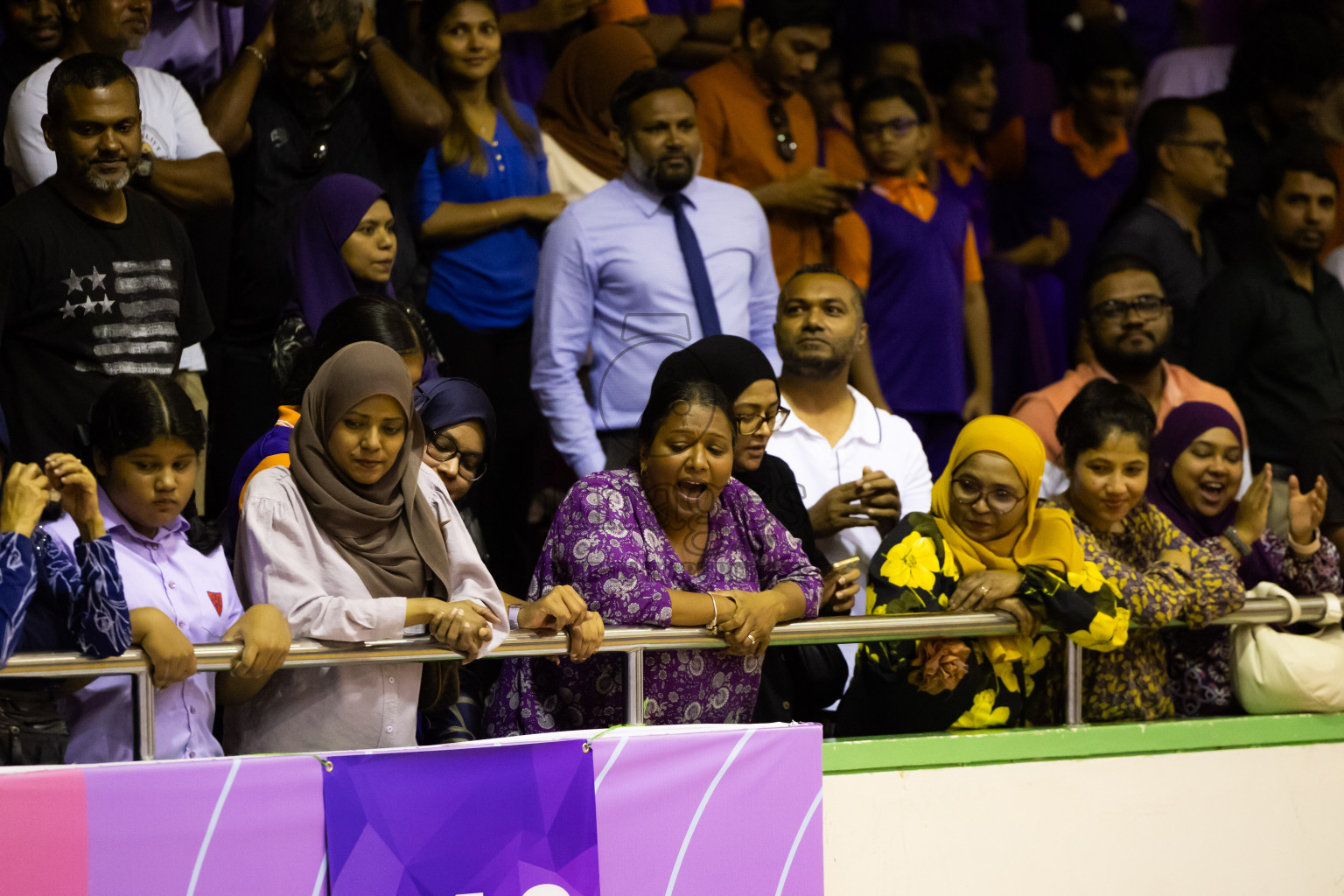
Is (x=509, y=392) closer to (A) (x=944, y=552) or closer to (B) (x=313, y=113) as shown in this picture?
(B) (x=313, y=113)

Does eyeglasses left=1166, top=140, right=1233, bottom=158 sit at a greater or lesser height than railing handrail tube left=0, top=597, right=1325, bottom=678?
greater

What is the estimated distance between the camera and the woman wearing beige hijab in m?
2.99

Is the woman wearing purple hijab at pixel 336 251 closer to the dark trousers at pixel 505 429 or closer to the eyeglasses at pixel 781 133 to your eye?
the dark trousers at pixel 505 429

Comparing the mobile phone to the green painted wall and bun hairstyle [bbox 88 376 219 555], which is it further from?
bun hairstyle [bbox 88 376 219 555]

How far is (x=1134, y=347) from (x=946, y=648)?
194 centimetres

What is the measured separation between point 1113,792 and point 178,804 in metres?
2.27

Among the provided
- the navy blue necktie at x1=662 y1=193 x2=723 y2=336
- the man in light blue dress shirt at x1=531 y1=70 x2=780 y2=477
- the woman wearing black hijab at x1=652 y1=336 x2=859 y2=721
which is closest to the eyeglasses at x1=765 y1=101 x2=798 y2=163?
the man in light blue dress shirt at x1=531 y1=70 x2=780 y2=477

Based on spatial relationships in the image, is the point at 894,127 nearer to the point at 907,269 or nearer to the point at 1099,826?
the point at 907,269

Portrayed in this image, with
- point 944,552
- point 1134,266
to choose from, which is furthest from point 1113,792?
point 1134,266

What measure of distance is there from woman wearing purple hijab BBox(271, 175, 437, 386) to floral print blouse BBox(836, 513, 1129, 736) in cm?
136

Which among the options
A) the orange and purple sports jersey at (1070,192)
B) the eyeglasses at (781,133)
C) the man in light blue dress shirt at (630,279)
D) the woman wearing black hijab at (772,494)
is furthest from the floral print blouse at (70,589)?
the orange and purple sports jersey at (1070,192)

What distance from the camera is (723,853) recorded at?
10.8 feet

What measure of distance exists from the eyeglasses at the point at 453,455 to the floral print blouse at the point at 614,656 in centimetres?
43

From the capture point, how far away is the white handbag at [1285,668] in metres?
4.05
